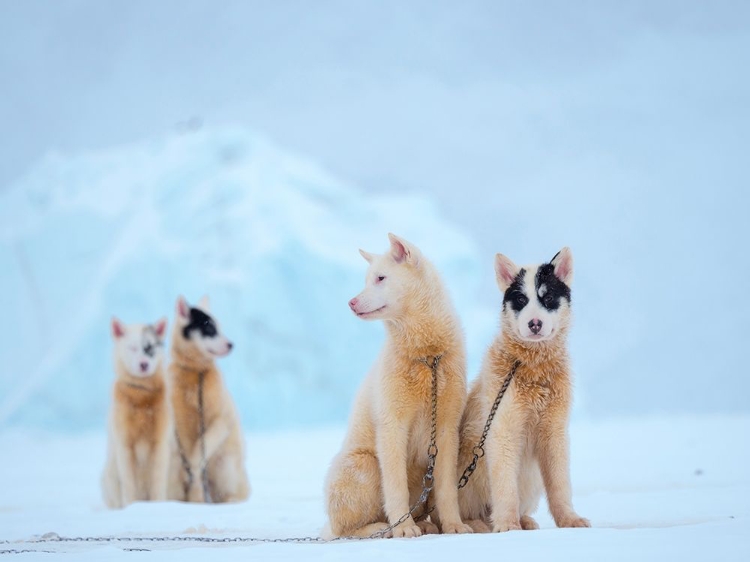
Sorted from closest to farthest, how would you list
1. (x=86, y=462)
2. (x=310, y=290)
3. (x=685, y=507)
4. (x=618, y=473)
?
(x=685, y=507), (x=618, y=473), (x=86, y=462), (x=310, y=290)

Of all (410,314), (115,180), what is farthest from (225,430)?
(115,180)

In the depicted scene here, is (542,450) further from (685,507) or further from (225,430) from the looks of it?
(225,430)

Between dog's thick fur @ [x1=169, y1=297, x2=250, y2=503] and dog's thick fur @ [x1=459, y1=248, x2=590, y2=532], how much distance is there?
322cm

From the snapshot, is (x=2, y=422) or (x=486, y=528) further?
(x=2, y=422)

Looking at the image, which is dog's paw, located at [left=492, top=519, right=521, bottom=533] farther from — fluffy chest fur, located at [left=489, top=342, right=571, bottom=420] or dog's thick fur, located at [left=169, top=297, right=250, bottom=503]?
dog's thick fur, located at [left=169, top=297, right=250, bottom=503]

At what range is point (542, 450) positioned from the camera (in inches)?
156

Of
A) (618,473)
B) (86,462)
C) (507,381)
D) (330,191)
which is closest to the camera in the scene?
(507,381)

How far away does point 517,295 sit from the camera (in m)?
3.99

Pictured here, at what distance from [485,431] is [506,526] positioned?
0.45m

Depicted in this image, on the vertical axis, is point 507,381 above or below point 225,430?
below

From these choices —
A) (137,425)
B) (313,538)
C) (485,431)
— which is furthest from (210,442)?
(485,431)

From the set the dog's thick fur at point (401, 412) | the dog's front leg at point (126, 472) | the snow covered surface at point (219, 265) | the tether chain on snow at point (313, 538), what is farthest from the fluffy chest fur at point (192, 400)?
the snow covered surface at point (219, 265)

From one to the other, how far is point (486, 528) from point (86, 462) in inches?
483

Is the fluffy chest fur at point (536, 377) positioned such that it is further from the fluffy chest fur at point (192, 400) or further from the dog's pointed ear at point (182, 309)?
the dog's pointed ear at point (182, 309)
